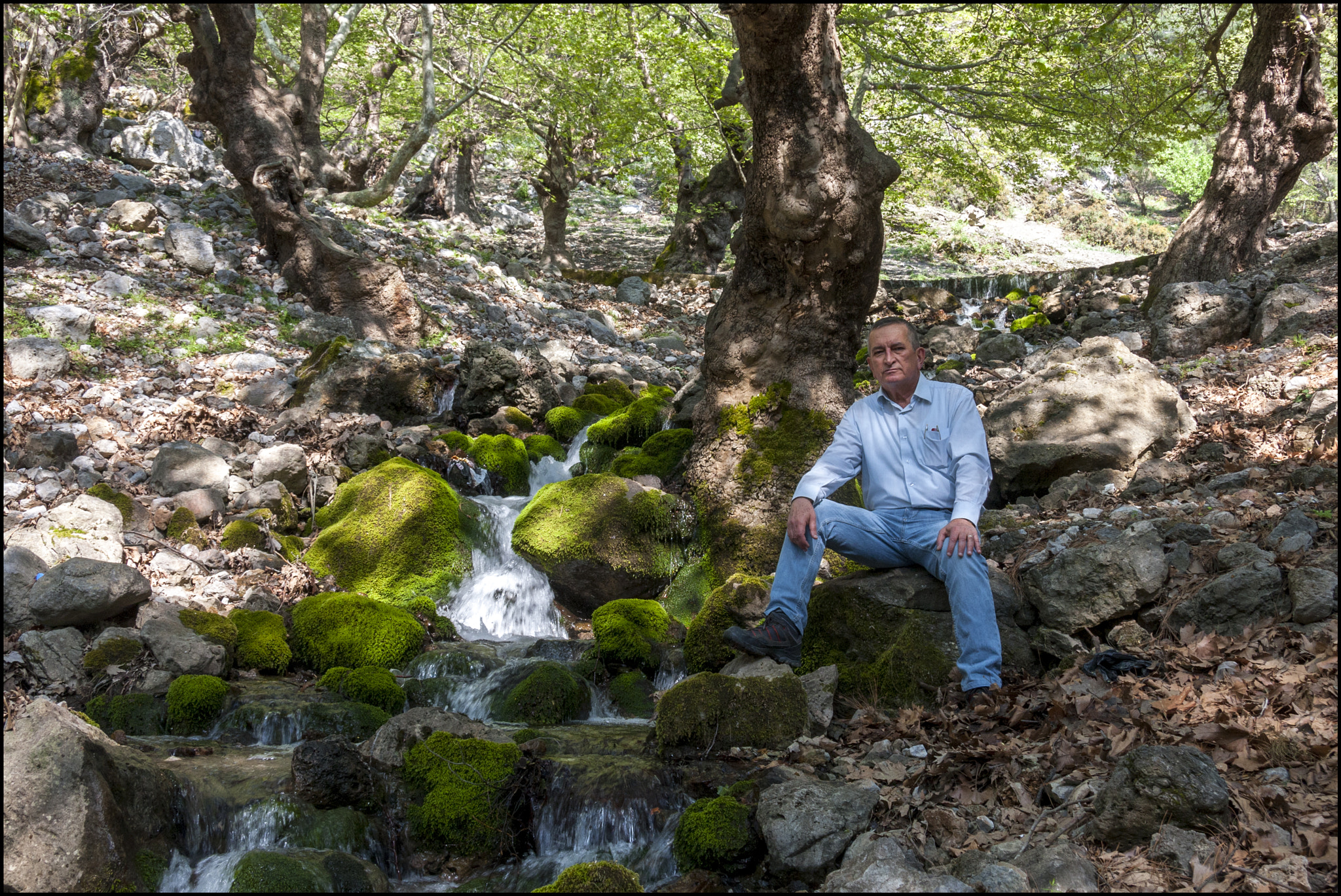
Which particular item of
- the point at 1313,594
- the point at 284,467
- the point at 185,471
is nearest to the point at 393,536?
the point at 284,467

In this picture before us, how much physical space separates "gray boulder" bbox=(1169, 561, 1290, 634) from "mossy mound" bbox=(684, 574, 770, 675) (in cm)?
234

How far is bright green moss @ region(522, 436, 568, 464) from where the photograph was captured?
31.7ft

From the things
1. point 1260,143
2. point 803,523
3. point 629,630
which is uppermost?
point 1260,143

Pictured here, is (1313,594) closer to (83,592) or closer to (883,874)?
(883,874)

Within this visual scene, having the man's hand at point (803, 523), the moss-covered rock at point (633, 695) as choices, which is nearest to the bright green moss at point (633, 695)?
the moss-covered rock at point (633, 695)

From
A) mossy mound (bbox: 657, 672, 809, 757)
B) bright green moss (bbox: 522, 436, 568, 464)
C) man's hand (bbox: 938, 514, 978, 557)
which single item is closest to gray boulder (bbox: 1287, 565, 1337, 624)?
man's hand (bbox: 938, 514, 978, 557)

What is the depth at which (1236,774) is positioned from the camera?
3.15 m

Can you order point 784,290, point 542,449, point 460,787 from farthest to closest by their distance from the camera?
1. point 542,449
2. point 784,290
3. point 460,787

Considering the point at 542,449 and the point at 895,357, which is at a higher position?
the point at 895,357

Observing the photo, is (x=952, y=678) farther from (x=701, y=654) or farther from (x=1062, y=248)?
(x=1062, y=248)

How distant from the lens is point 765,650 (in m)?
4.92

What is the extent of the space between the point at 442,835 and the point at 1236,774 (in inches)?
133

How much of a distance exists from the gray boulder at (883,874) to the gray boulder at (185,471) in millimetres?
6230

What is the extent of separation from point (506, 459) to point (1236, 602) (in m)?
6.84
